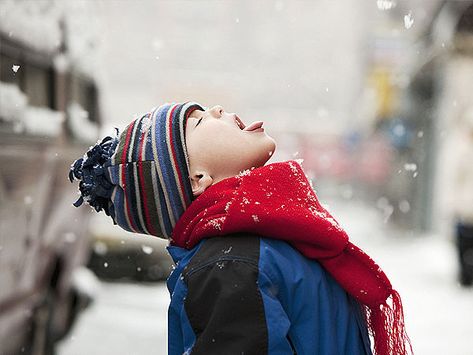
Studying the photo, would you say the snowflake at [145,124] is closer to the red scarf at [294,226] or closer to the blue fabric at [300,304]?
the red scarf at [294,226]

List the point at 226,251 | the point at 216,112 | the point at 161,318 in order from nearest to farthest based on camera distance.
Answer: the point at 226,251 → the point at 216,112 → the point at 161,318

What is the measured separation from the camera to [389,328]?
2074 millimetres

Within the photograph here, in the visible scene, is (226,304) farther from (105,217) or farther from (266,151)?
(105,217)

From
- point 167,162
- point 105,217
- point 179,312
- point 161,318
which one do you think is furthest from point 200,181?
point 105,217

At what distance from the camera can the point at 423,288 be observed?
36.4 feet

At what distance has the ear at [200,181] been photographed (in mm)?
2059

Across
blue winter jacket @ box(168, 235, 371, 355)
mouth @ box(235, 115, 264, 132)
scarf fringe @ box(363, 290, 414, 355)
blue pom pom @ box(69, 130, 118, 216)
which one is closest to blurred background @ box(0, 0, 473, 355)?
blue pom pom @ box(69, 130, 118, 216)

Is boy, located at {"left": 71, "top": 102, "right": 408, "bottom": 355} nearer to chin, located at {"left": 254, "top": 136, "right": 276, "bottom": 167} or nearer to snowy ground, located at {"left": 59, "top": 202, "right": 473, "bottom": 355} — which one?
chin, located at {"left": 254, "top": 136, "right": 276, "bottom": 167}

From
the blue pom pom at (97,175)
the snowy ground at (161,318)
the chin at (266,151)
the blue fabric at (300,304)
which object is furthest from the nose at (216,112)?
the snowy ground at (161,318)

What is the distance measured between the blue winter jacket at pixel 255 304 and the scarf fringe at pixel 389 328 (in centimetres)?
5

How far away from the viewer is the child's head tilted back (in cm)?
207

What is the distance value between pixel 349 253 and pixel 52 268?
3189 mm

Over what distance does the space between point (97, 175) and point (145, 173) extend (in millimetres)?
134

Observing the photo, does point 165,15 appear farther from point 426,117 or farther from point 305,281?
point 305,281
